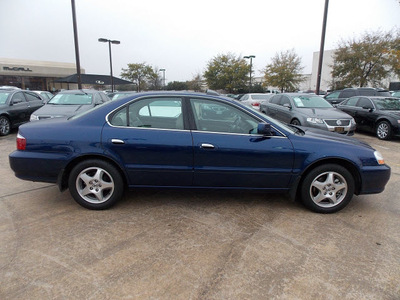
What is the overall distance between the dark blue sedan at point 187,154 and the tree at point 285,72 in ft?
94.0

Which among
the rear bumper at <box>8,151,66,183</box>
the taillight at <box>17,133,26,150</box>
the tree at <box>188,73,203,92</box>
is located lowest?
the rear bumper at <box>8,151,66,183</box>

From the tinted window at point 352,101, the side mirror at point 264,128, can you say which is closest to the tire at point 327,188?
the side mirror at point 264,128

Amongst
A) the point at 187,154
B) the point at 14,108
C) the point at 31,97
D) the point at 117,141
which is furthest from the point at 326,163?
the point at 31,97

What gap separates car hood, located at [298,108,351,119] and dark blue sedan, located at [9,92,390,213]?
4666 millimetres

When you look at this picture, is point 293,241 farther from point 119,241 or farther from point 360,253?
point 119,241

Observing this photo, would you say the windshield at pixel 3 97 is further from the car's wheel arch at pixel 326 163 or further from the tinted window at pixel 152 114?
the car's wheel arch at pixel 326 163

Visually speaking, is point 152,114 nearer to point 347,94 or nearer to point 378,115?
point 378,115

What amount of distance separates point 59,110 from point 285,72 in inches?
1059

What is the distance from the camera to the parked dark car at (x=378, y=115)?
8.59 meters

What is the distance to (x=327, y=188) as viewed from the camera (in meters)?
3.40

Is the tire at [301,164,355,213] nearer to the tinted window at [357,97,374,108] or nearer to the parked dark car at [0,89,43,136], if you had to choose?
the tinted window at [357,97,374,108]

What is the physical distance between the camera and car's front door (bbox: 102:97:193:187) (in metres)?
3.28

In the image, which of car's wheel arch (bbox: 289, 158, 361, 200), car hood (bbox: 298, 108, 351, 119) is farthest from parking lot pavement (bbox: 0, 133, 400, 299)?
car hood (bbox: 298, 108, 351, 119)

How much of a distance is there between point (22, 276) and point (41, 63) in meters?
47.9
